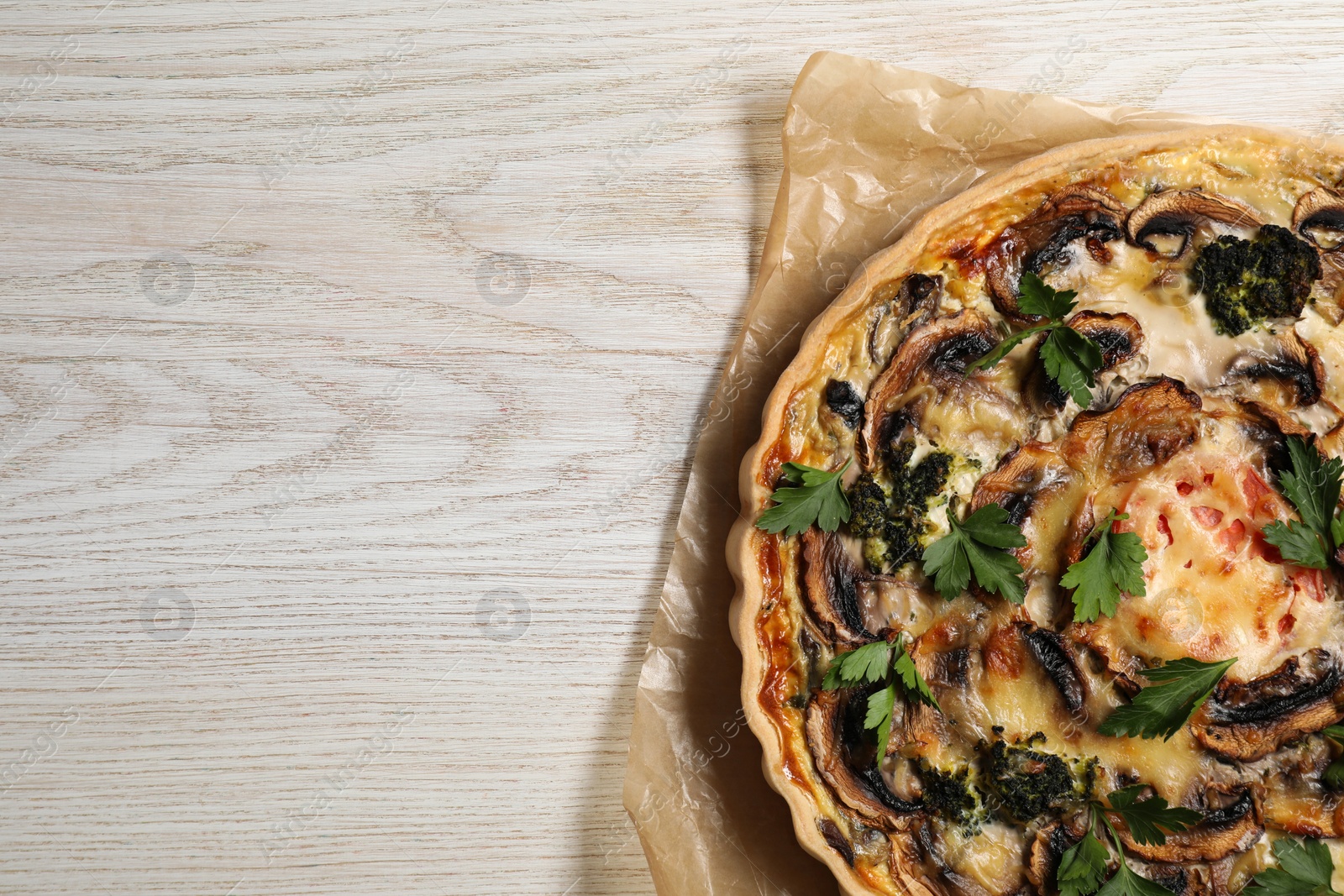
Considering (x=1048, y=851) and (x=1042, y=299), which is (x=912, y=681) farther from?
(x=1042, y=299)

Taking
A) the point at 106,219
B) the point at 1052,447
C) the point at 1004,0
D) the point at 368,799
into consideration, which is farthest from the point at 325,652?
the point at 1004,0

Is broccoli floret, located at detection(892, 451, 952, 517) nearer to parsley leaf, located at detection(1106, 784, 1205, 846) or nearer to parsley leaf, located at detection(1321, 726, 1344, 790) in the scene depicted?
parsley leaf, located at detection(1106, 784, 1205, 846)

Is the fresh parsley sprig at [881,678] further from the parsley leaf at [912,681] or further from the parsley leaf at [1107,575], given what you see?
the parsley leaf at [1107,575]

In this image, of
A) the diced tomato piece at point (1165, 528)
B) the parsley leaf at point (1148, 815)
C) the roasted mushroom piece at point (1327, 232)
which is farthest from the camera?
the roasted mushroom piece at point (1327, 232)

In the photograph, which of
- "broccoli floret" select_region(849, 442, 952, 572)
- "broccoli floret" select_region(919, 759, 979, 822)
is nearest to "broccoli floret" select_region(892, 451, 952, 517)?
"broccoli floret" select_region(849, 442, 952, 572)

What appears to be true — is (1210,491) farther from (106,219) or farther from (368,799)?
(106,219)

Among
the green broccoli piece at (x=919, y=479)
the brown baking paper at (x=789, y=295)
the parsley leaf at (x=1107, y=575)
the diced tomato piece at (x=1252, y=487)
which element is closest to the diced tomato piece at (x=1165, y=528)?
the parsley leaf at (x=1107, y=575)

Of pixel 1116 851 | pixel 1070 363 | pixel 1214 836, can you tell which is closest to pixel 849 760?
pixel 1116 851
